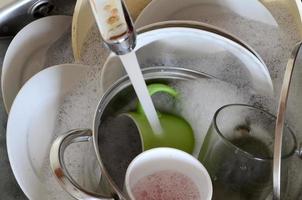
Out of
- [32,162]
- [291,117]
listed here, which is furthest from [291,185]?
[32,162]

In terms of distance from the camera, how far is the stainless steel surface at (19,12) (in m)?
0.74

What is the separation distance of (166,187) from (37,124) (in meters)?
0.23

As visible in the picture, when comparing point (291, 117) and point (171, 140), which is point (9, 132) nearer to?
point (171, 140)

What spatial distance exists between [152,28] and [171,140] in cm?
16

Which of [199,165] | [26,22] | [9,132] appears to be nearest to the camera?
[199,165]

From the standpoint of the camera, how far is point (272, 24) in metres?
0.69

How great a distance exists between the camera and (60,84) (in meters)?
0.70

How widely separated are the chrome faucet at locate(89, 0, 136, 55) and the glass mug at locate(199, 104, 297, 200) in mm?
171

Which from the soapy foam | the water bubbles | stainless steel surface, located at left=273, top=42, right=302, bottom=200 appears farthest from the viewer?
the soapy foam

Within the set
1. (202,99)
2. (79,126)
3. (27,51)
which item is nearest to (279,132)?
(202,99)

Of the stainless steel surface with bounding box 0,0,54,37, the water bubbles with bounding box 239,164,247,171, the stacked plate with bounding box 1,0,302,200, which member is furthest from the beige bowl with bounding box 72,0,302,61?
the water bubbles with bounding box 239,164,247,171

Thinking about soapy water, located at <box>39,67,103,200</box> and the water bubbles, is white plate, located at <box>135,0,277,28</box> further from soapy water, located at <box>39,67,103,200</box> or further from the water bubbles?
the water bubbles

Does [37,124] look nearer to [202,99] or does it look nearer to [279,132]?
[202,99]

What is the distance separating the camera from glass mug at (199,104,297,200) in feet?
1.88
